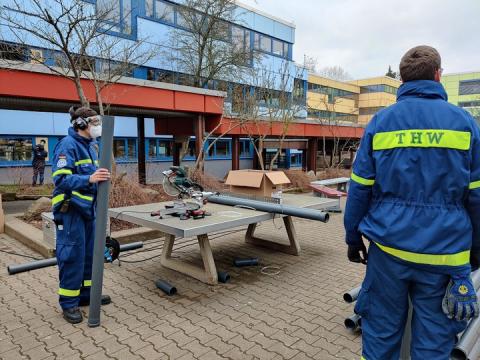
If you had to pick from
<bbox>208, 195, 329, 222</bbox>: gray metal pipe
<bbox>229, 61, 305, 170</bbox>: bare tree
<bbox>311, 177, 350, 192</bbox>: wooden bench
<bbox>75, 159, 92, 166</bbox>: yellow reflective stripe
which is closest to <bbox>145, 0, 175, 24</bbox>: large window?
<bbox>229, 61, 305, 170</bbox>: bare tree

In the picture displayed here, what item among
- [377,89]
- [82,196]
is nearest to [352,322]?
[82,196]

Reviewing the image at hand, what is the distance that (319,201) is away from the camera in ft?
17.5

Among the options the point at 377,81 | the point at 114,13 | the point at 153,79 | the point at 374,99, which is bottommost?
the point at 153,79

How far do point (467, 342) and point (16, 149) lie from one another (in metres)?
17.9

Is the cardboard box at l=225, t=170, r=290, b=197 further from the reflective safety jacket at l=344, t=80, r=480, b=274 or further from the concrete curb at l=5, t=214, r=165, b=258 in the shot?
the reflective safety jacket at l=344, t=80, r=480, b=274

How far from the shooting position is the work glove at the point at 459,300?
5.73ft

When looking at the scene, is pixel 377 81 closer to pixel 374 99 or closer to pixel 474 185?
pixel 374 99

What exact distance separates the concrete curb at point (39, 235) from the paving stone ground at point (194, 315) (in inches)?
10.1

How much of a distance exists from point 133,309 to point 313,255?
2.89 meters

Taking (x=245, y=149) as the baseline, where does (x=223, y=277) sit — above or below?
below

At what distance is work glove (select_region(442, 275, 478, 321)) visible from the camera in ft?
5.73

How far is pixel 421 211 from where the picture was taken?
181 centimetres

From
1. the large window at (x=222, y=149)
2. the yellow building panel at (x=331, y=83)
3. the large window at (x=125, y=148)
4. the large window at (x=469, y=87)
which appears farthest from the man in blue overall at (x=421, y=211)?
the large window at (x=469, y=87)

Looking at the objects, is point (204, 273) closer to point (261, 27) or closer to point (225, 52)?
point (225, 52)
